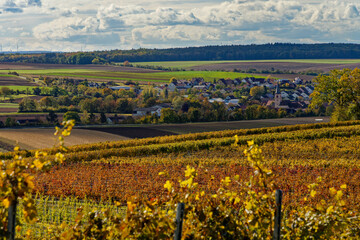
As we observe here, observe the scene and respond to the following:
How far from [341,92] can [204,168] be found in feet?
155

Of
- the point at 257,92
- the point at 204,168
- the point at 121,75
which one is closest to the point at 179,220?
the point at 204,168

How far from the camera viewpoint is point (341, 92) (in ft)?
174

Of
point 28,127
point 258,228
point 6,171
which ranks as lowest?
point 28,127

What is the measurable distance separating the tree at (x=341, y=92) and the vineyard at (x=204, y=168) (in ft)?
46.2

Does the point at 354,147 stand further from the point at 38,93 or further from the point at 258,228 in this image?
the point at 38,93

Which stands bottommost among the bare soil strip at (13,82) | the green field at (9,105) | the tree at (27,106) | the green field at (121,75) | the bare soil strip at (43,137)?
the green field at (9,105)

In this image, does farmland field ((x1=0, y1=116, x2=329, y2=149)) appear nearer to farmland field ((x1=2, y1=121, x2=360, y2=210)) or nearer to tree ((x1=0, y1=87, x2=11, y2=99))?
farmland field ((x1=2, y1=121, x2=360, y2=210))

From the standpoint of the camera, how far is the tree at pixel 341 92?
51.8 metres

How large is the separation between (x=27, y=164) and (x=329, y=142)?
98.8 feet

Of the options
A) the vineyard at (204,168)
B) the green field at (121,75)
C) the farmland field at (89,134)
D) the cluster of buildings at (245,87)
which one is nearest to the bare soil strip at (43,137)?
the farmland field at (89,134)

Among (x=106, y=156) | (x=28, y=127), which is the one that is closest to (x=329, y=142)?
(x=106, y=156)

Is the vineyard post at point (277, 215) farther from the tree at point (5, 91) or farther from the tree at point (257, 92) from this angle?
the tree at point (257, 92)

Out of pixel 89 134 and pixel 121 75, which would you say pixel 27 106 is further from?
pixel 121 75

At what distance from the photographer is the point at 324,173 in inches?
789
